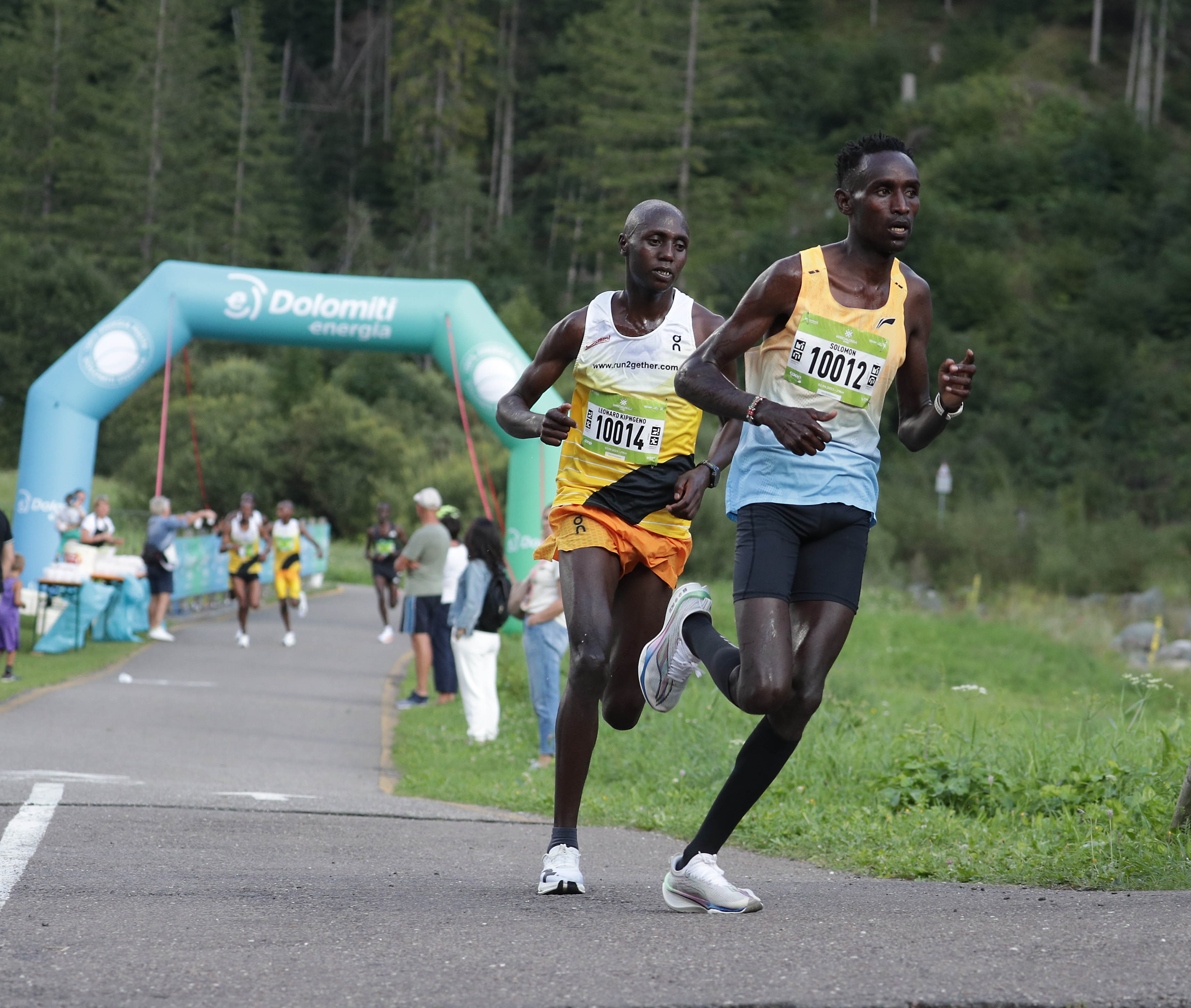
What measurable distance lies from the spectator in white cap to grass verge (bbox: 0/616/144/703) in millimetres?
3388

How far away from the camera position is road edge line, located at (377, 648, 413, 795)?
10.3 metres

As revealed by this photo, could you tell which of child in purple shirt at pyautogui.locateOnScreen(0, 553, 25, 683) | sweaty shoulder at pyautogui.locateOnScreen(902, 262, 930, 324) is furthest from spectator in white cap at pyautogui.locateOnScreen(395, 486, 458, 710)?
sweaty shoulder at pyautogui.locateOnScreen(902, 262, 930, 324)

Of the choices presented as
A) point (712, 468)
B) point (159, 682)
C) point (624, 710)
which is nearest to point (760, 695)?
point (624, 710)

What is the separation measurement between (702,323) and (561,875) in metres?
1.97

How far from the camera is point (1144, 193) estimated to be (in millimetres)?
63125

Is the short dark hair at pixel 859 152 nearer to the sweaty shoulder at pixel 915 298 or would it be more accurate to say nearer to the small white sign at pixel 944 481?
A: the sweaty shoulder at pixel 915 298

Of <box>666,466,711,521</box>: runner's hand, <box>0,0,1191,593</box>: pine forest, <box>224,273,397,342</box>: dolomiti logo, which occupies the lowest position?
<box>666,466,711,521</box>: runner's hand

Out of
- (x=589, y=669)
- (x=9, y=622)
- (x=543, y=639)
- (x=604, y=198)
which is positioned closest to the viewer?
(x=589, y=669)

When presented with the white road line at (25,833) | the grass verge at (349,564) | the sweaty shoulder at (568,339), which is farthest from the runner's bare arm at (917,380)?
the grass verge at (349,564)

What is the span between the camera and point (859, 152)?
4.84 meters

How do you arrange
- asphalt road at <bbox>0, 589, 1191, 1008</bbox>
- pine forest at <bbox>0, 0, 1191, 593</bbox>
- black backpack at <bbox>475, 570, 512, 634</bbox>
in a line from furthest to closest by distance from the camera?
1. pine forest at <bbox>0, 0, 1191, 593</bbox>
2. black backpack at <bbox>475, 570, 512, 634</bbox>
3. asphalt road at <bbox>0, 589, 1191, 1008</bbox>

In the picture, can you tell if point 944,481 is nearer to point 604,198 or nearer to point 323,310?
point 323,310

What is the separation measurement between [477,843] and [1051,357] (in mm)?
48413

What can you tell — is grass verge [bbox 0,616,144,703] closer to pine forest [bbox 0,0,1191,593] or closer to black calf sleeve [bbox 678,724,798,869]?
black calf sleeve [bbox 678,724,798,869]
